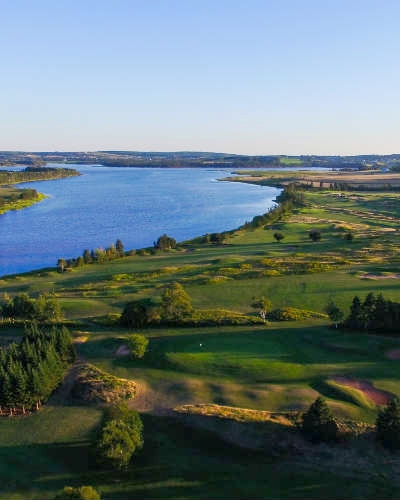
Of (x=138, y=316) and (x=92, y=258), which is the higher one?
(x=138, y=316)

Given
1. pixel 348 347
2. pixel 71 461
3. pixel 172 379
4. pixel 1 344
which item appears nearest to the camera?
pixel 71 461

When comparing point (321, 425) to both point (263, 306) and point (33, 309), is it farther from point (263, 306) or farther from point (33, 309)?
point (33, 309)

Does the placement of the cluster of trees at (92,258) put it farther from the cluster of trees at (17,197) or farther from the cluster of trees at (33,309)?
the cluster of trees at (17,197)

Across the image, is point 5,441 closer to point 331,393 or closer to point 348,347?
point 331,393

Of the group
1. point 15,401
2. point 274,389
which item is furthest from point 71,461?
point 274,389

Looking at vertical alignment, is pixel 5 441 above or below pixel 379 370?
below

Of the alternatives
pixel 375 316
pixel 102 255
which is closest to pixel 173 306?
pixel 375 316

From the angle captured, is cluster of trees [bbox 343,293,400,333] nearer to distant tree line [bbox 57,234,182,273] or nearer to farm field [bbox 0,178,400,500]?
farm field [bbox 0,178,400,500]
